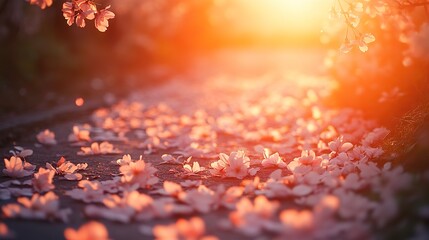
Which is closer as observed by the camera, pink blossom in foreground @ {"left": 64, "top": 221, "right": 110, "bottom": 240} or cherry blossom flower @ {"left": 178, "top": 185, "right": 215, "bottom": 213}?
pink blossom in foreground @ {"left": 64, "top": 221, "right": 110, "bottom": 240}

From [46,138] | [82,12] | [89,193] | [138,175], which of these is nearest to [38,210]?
[89,193]

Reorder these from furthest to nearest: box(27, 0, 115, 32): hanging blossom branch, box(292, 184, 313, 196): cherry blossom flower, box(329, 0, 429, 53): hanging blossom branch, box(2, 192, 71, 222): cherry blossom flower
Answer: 1. box(329, 0, 429, 53): hanging blossom branch
2. box(27, 0, 115, 32): hanging blossom branch
3. box(292, 184, 313, 196): cherry blossom flower
4. box(2, 192, 71, 222): cherry blossom flower

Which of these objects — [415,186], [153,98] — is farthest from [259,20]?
[415,186]

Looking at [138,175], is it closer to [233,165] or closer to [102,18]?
[233,165]

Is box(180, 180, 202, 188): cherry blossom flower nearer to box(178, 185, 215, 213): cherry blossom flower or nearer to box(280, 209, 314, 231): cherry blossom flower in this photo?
box(178, 185, 215, 213): cherry blossom flower

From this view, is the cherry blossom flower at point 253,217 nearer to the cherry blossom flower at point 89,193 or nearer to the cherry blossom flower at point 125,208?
the cherry blossom flower at point 125,208

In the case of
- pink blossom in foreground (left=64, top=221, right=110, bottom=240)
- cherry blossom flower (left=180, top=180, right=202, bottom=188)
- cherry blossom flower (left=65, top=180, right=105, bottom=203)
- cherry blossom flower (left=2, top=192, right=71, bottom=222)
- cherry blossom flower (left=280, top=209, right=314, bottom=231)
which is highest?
cherry blossom flower (left=180, top=180, right=202, bottom=188)

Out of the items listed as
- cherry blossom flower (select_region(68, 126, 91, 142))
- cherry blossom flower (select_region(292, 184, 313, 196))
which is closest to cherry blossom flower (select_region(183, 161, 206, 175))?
cherry blossom flower (select_region(292, 184, 313, 196))
